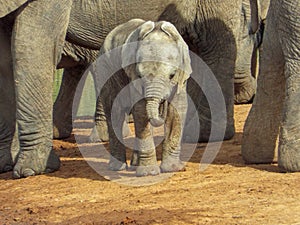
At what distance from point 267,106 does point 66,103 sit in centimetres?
293

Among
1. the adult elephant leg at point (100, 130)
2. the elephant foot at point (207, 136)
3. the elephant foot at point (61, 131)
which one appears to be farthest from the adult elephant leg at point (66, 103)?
the elephant foot at point (207, 136)

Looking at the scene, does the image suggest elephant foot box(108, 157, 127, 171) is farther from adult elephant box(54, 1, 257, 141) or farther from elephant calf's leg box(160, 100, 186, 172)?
adult elephant box(54, 1, 257, 141)

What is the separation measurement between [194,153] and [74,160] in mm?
890

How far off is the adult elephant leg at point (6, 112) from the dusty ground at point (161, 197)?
0.17 m

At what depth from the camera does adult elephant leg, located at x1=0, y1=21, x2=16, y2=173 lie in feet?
24.1

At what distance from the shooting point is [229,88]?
28.0 feet

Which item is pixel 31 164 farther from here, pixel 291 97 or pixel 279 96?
pixel 291 97

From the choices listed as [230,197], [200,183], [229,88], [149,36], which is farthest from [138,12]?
[230,197]

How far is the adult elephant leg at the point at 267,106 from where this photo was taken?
22.0 feet

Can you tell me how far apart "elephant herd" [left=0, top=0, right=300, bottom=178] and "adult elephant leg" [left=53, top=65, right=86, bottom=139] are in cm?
103

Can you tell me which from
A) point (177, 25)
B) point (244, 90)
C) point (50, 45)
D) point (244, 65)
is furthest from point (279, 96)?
point (244, 90)

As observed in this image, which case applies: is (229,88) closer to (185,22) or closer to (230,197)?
(185,22)

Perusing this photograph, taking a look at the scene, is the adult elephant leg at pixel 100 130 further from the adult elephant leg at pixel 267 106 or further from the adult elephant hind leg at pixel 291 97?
the adult elephant hind leg at pixel 291 97

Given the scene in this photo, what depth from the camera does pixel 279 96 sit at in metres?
6.79
